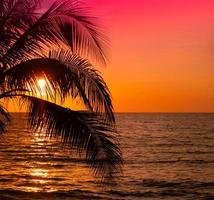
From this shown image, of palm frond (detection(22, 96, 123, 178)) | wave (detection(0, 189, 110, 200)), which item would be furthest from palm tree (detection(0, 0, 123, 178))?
wave (detection(0, 189, 110, 200))

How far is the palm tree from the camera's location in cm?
764

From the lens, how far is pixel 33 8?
823 cm

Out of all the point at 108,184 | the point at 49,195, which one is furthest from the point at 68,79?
the point at 49,195

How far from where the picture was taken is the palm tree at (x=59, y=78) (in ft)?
25.1

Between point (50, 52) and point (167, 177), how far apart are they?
21799 millimetres

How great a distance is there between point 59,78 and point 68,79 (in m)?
0.17

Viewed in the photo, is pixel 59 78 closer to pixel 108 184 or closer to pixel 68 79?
pixel 68 79

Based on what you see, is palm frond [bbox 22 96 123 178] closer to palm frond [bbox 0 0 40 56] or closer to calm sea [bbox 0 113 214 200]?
palm frond [bbox 0 0 40 56]

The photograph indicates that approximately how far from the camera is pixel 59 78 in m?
7.64

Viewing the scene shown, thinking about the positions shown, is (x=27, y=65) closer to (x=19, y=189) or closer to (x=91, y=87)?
(x=91, y=87)

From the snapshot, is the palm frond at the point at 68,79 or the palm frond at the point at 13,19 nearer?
the palm frond at the point at 68,79

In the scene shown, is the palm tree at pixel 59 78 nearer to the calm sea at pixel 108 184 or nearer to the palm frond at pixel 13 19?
the palm frond at pixel 13 19

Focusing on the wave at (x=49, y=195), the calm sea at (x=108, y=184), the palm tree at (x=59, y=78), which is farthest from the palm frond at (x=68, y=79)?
the wave at (x=49, y=195)

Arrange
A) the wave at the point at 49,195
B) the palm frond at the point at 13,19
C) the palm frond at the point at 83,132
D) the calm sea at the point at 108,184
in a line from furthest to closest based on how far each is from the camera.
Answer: the calm sea at the point at 108,184 < the wave at the point at 49,195 < the palm frond at the point at 13,19 < the palm frond at the point at 83,132
